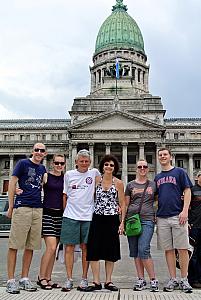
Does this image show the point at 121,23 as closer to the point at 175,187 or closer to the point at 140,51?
the point at 140,51

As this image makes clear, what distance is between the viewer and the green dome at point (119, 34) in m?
82.4

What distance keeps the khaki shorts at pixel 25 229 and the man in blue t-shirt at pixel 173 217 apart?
2333 millimetres

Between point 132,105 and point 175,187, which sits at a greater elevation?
point 132,105

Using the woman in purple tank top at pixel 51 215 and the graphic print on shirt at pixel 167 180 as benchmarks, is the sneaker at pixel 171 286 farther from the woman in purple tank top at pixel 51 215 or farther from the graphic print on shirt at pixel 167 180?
the woman in purple tank top at pixel 51 215

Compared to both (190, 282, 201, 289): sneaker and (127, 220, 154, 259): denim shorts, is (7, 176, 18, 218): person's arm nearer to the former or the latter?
(127, 220, 154, 259): denim shorts

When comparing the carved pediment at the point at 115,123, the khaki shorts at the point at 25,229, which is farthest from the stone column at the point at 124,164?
the khaki shorts at the point at 25,229

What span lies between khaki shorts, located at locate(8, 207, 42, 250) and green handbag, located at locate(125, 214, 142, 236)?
1.70 m

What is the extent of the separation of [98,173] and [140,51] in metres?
Answer: 78.2

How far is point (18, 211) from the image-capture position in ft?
25.9

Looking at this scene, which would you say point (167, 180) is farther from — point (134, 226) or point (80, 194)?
point (80, 194)

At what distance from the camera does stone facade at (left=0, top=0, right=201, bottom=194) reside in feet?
188

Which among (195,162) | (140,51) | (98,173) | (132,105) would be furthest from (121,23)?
(98,173)

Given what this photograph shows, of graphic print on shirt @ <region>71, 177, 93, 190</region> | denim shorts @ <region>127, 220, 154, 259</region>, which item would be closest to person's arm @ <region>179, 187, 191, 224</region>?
denim shorts @ <region>127, 220, 154, 259</region>

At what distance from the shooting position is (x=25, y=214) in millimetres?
7879
